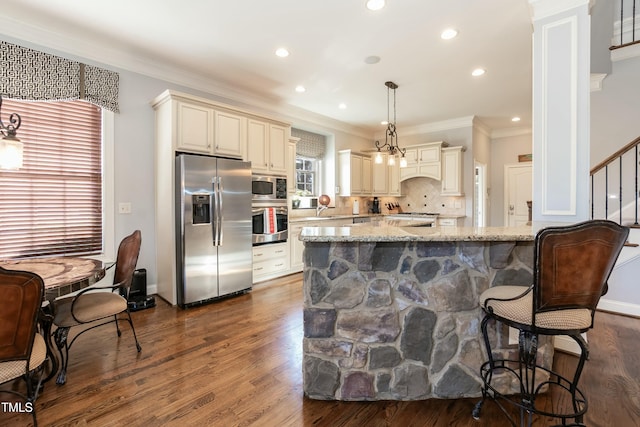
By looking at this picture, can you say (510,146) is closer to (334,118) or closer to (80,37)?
(334,118)

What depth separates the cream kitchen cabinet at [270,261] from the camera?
14.1 ft

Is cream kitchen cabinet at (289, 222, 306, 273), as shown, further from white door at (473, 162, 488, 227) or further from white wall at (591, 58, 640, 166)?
white door at (473, 162, 488, 227)

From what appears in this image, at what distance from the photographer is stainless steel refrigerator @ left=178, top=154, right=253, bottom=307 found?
335 cm

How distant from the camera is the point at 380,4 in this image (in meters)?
2.55

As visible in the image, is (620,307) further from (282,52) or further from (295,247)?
(282,52)

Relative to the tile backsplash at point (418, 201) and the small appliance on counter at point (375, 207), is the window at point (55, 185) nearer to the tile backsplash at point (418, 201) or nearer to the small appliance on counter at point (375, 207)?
the tile backsplash at point (418, 201)

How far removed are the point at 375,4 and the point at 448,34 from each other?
0.96 metres

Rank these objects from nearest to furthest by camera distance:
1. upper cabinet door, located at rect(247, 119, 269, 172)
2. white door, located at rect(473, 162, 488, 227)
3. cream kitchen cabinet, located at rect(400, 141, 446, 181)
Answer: upper cabinet door, located at rect(247, 119, 269, 172) → cream kitchen cabinet, located at rect(400, 141, 446, 181) → white door, located at rect(473, 162, 488, 227)

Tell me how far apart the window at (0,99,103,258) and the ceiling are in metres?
0.70

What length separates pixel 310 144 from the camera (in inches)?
240

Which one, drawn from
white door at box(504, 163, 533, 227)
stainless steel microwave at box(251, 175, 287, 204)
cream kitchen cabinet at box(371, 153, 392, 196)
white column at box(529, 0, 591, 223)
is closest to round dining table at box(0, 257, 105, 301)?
stainless steel microwave at box(251, 175, 287, 204)

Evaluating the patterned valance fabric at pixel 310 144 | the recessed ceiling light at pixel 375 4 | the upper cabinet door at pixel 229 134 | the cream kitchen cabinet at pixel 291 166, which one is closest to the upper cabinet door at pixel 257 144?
the upper cabinet door at pixel 229 134

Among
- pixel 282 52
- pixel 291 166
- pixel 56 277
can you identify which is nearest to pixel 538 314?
pixel 56 277

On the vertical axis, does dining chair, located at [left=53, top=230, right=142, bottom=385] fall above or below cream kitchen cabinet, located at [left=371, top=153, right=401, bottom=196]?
below
